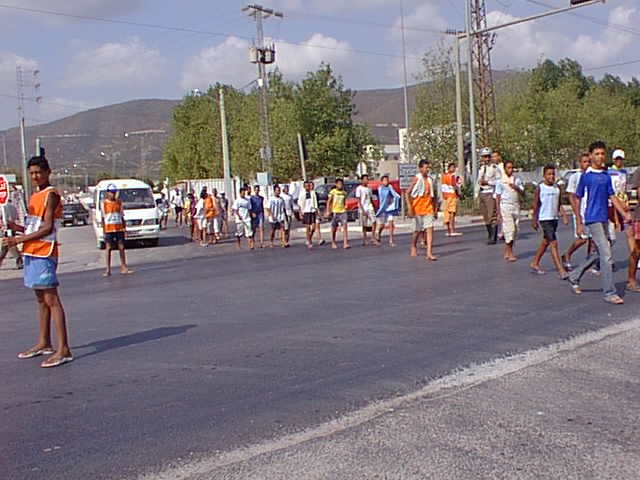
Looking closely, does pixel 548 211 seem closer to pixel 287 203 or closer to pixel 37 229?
pixel 37 229

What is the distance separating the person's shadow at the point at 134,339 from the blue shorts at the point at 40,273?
0.90 m

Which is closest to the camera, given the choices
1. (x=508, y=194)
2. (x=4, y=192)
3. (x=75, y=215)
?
(x=508, y=194)

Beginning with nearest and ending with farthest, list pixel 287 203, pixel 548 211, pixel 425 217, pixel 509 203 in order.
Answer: pixel 548 211
pixel 509 203
pixel 425 217
pixel 287 203

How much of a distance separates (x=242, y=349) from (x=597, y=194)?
4.76 metres

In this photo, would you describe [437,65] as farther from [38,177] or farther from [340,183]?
[38,177]

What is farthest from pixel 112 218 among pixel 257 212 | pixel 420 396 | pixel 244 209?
pixel 420 396

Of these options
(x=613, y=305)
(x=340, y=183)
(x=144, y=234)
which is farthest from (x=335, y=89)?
(x=613, y=305)

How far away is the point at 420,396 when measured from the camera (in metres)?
6.36

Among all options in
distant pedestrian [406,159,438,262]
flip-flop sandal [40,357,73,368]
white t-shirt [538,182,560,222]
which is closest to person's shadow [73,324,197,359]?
flip-flop sandal [40,357,73,368]

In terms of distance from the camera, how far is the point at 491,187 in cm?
1833

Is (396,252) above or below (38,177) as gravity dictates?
below

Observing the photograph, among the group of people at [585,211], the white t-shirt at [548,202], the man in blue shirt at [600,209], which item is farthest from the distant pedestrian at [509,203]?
the man in blue shirt at [600,209]

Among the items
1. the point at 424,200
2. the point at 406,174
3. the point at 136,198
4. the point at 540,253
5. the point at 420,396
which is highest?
the point at 406,174

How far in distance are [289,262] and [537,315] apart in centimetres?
895
